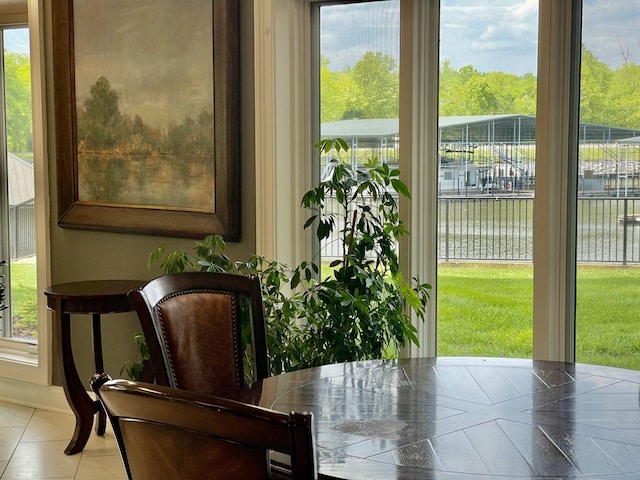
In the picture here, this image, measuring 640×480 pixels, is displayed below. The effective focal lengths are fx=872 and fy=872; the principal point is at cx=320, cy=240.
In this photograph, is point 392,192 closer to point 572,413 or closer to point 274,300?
point 274,300

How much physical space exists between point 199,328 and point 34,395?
2.66 metres

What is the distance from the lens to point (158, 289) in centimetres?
242

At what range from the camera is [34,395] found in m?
4.79

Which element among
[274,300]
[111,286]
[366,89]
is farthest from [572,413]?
[111,286]

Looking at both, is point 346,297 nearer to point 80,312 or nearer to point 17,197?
point 80,312

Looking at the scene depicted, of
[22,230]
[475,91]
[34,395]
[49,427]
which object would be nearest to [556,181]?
[475,91]

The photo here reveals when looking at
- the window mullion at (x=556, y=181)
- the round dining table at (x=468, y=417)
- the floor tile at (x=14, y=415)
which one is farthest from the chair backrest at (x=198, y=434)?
the floor tile at (x=14, y=415)

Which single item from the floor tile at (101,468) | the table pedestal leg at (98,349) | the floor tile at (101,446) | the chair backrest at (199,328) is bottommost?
the floor tile at (101,468)

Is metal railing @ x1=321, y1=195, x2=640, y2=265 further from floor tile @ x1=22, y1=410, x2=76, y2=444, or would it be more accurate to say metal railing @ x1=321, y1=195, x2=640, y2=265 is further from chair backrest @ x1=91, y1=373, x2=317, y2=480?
chair backrest @ x1=91, y1=373, x2=317, y2=480

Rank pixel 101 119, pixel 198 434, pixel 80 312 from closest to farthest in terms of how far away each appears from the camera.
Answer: pixel 198 434
pixel 80 312
pixel 101 119

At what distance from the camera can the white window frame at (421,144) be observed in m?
3.38

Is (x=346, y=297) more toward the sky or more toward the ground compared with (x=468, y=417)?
more toward the sky

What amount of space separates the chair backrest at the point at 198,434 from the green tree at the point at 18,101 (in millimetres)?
4005

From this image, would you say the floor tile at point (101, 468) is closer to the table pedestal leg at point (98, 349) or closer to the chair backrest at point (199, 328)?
the table pedestal leg at point (98, 349)
